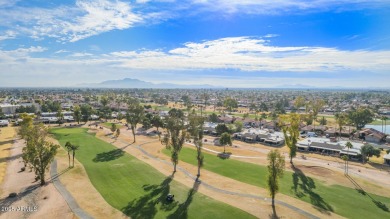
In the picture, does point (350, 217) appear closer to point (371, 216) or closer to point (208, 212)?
point (371, 216)

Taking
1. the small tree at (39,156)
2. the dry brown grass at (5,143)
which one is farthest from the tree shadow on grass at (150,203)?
the dry brown grass at (5,143)

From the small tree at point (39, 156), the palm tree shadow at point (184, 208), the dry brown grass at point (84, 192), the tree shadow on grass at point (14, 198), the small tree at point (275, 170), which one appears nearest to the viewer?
the palm tree shadow at point (184, 208)

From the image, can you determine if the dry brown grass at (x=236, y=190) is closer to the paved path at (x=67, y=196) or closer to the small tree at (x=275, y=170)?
the small tree at (x=275, y=170)

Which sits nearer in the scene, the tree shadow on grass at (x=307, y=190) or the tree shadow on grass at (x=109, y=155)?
the tree shadow on grass at (x=307, y=190)

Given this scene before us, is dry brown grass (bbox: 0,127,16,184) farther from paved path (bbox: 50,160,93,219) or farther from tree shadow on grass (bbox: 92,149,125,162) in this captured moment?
tree shadow on grass (bbox: 92,149,125,162)

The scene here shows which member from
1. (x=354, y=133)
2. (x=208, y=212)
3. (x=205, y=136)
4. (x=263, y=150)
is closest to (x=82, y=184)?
(x=208, y=212)

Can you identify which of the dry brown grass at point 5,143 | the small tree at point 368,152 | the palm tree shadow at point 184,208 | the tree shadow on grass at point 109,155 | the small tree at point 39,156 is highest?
the small tree at point 39,156
